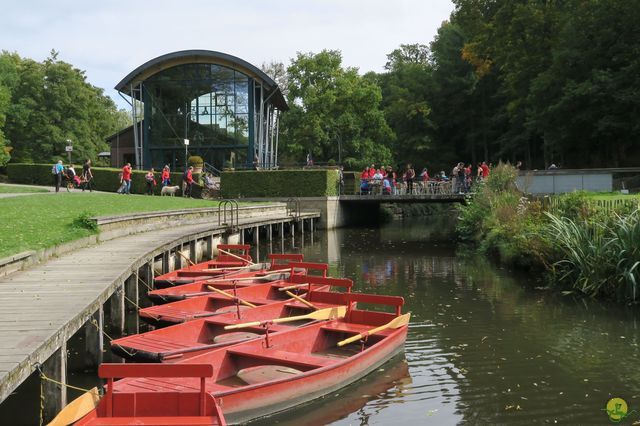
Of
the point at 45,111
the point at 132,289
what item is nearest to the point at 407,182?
the point at 132,289

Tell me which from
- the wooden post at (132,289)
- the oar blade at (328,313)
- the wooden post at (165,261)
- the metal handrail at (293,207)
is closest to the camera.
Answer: the oar blade at (328,313)

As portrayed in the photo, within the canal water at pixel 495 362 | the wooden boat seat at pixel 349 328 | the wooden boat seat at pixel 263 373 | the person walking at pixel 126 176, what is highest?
the person walking at pixel 126 176

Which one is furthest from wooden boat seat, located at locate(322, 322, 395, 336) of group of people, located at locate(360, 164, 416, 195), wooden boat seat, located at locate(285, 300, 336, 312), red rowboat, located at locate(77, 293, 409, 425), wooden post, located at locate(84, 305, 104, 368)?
group of people, located at locate(360, 164, 416, 195)

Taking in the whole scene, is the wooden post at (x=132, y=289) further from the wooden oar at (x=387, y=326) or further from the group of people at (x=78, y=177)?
the group of people at (x=78, y=177)

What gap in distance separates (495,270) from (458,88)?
4086 cm

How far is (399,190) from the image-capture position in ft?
124

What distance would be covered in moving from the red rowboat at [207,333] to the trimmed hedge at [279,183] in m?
23.4

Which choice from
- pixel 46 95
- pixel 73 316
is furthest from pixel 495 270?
pixel 46 95

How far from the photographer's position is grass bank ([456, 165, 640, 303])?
44.9 feet

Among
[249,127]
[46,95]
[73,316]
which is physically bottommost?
[73,316]

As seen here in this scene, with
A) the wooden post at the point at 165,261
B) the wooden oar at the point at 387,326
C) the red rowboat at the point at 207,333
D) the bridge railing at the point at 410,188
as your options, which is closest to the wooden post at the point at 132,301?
the red rowboat at the point at 207,333

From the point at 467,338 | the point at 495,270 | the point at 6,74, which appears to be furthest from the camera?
the point at 6,74

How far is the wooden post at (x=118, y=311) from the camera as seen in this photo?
35.2 feet

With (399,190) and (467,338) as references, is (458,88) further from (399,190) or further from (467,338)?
(467,338)
